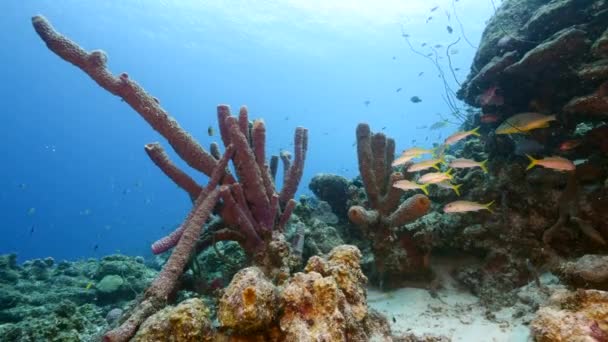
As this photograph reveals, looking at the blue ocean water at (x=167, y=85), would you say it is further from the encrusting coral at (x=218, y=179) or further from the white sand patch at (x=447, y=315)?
the white sand patch at (x=447, y=315)

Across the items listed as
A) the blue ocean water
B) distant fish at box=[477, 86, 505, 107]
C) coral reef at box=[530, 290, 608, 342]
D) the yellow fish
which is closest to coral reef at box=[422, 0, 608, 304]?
distant fish at box=[477, 86, 505, 107]

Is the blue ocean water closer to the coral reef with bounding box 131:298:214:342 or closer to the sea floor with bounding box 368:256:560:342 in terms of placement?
the sea floor with bounding box 368:256:560:342

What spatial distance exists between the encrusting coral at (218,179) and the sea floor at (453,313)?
5.25 ft

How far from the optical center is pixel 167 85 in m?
91.7

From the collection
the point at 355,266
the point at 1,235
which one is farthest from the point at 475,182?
the point at 1,235

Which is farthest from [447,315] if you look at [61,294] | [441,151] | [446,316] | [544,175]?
[61,294]

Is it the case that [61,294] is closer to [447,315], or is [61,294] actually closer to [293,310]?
[293,310]

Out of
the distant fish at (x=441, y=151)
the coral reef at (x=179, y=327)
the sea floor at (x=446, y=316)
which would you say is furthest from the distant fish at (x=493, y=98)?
the coral reef at (x=179, y=327)

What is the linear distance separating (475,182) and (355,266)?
3312mm

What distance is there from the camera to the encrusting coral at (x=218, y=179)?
11.8ft

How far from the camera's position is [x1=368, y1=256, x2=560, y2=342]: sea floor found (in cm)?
331

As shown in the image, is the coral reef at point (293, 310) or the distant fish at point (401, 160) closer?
the coral reef at point (293, 310)

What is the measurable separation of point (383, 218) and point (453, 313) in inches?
55.9

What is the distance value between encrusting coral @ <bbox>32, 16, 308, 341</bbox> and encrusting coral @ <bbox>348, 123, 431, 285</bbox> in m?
1.25
